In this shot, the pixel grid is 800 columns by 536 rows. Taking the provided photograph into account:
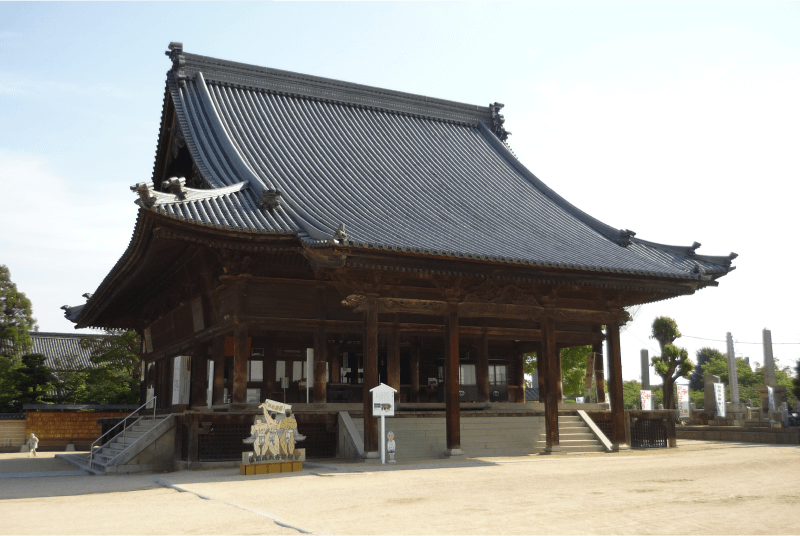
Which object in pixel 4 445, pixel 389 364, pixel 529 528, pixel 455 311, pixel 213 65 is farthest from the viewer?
pixel 4 445

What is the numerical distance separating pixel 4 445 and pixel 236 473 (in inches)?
912

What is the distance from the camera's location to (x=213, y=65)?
24.0 meters

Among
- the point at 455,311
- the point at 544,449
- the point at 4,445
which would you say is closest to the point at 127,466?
the point at 455,311

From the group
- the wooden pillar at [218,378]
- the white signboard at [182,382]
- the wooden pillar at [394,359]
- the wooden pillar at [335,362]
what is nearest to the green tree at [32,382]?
the white signboard at [182,382]

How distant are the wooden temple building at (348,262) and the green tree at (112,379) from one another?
376 inches

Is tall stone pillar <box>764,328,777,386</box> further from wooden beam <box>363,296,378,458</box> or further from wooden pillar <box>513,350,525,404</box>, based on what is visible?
wooden beam <box>363,296,378,458</box>

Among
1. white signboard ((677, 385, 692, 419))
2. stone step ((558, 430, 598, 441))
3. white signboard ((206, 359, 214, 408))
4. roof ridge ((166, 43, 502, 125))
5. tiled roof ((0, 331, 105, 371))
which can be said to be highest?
roof ridge ((166, 43, 502, 125))

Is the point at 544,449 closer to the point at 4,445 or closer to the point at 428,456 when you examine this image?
the point at 428,456

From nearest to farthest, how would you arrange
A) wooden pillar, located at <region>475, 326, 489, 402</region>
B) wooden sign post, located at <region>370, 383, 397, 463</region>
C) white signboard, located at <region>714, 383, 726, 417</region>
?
1. wooden sign post, located at <region>370, 383, 397, 463</region>
2. wooden pillar, located at <region>475, 326, 489, 402</region>
3. white signboard, located at <region>714, 383, 726, 417</region>

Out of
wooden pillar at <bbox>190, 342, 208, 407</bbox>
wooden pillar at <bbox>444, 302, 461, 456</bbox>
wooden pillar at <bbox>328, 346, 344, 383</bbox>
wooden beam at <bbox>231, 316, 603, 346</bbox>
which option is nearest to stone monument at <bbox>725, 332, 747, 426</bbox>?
wooden beam at <bbox>231, 316, 603, 346</bbox>

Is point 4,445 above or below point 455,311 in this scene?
below

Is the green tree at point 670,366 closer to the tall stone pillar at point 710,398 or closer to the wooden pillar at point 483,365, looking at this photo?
the tall stone pillar at point 710,398

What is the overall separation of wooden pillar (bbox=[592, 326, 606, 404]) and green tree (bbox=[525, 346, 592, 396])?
1689 cm

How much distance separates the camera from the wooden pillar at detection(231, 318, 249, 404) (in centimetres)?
1642
